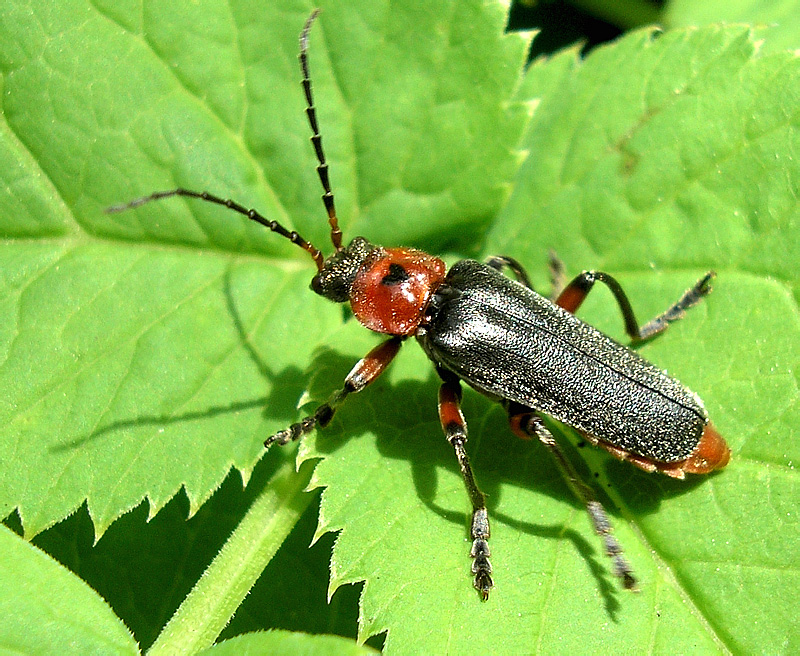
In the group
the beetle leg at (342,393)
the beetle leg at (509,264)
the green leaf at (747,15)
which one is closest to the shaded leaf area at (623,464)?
the beetle leg at (342,393)

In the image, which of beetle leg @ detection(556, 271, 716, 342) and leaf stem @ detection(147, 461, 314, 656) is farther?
beetle leg @ detection(556, 271, 716, 342)

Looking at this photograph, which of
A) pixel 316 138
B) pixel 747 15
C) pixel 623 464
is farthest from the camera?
pixel 747 15

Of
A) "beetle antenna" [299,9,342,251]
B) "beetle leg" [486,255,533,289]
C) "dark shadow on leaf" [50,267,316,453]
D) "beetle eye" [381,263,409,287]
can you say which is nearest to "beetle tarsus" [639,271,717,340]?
"beetle leg" [486,255,533,289]

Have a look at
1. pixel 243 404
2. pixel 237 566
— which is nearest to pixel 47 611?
pixel 237 566

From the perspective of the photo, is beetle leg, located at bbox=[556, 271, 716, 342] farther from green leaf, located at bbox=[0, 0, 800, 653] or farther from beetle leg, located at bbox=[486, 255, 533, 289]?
beetle leg, located at bbox=[486, 255, 533, 289]

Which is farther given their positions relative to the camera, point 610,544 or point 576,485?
point 576,485

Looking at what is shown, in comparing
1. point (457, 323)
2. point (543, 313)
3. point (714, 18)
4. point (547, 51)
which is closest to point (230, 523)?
point (457, 323)

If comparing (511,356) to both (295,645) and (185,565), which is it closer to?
(295,645)
